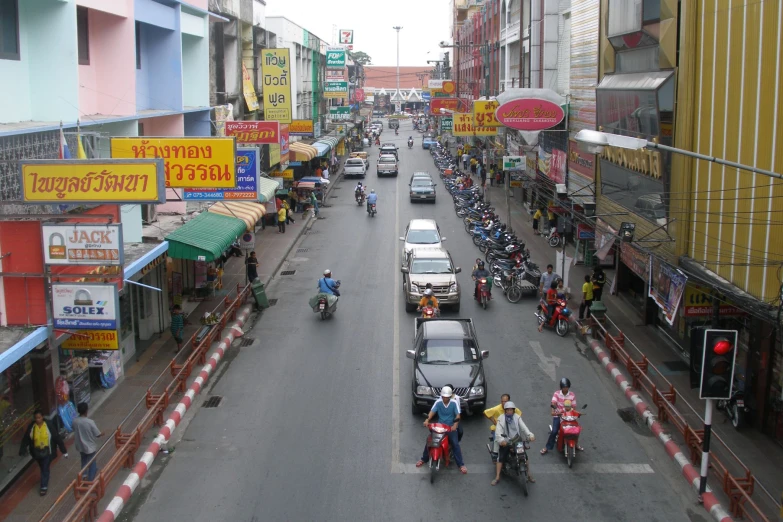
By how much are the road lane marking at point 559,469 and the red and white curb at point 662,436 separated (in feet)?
1.90

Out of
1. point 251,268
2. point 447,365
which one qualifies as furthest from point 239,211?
point 447,365

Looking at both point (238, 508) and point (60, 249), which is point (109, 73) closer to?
point (60, 249)

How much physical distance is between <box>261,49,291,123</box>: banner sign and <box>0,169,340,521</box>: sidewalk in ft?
25.4

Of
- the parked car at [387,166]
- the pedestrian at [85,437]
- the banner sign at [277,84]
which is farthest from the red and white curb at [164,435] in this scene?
the parked car at [387,166]

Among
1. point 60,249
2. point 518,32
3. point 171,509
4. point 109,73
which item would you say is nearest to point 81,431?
point 171,509

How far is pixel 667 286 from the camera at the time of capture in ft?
55.3

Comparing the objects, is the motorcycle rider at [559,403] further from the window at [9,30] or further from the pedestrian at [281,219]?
the pedestrian at [281,219]

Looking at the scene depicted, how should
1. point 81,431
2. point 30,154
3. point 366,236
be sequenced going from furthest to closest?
1. point 366,236
2. point 30,154
3. point 81,431

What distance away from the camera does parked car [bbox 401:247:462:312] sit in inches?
907

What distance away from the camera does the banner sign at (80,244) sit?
1209cm

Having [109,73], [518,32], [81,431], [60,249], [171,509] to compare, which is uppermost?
[518,32]

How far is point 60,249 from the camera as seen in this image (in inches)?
479

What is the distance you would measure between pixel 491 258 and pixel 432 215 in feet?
48.1

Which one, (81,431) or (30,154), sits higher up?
(30,154)
